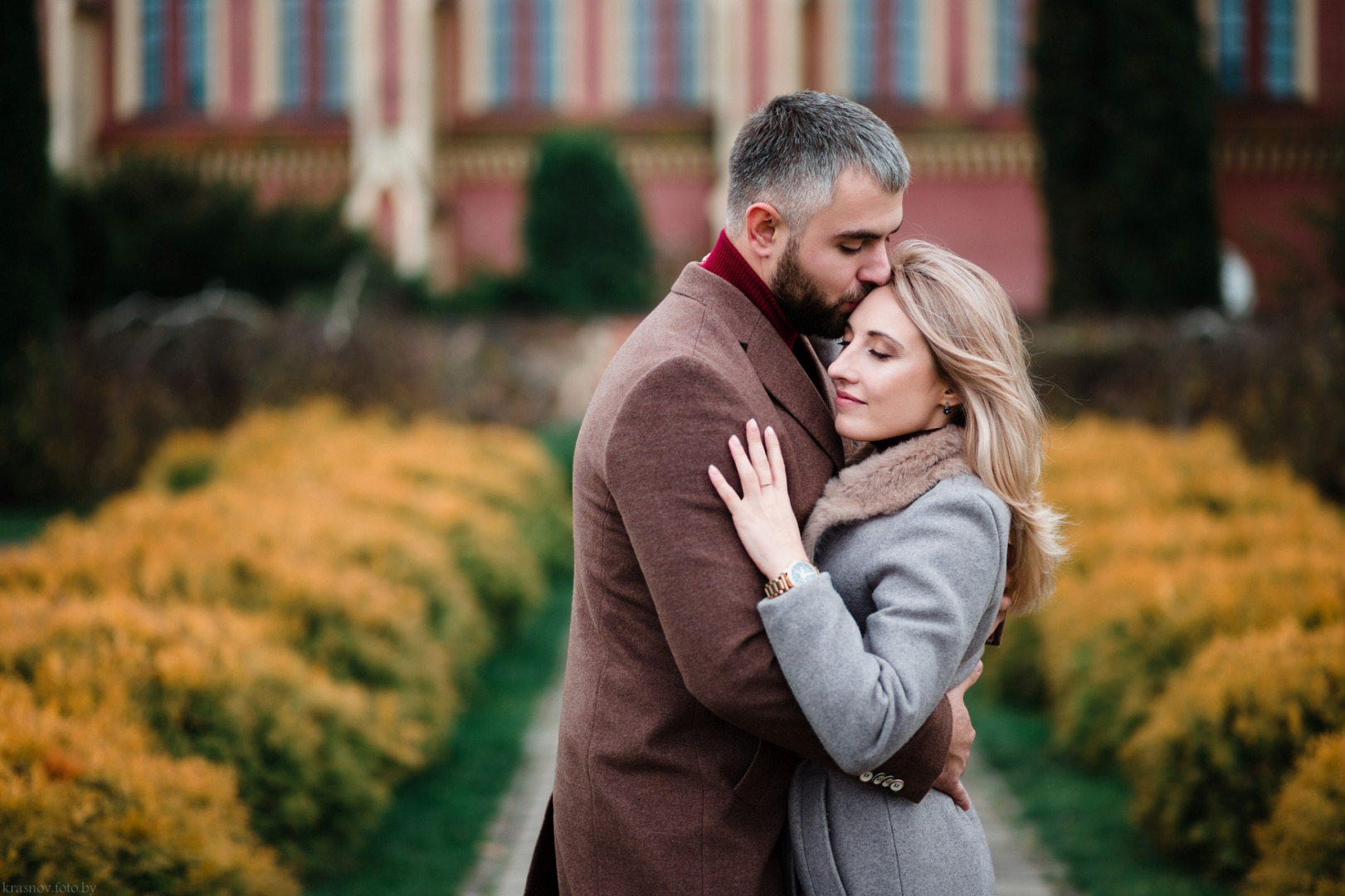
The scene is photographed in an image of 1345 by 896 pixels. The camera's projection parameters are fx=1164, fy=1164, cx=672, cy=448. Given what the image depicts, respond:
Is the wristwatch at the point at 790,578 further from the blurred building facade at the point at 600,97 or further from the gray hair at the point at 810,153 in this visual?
the blurred building facade at the point at 600,97

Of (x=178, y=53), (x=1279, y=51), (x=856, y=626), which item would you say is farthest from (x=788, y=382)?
(x=178, y=53)

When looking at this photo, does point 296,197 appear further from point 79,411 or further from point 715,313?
point 715,313

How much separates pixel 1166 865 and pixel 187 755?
3347 mm

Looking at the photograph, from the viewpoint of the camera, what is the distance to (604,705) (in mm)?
1878

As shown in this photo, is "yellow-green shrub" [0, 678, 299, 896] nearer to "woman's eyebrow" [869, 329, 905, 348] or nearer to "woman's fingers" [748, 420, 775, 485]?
"woman's fingers" [748, 420, 775, 485]

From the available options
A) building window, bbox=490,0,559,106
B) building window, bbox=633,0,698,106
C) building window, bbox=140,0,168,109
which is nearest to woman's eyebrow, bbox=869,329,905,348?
building window, bbox=633,0,698,106

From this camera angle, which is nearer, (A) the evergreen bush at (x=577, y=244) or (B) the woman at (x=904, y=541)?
(B) the woman at (x=904, y=541)

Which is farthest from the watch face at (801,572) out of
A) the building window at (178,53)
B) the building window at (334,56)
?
the building window at (178,53)

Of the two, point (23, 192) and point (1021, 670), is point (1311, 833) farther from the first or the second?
point (23, 192)

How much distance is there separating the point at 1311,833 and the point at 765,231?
95.5 inches

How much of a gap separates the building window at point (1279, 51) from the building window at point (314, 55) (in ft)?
65.5

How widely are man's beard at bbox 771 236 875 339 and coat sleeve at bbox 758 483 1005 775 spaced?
0.34 meters

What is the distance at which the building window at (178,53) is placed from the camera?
2595 cm

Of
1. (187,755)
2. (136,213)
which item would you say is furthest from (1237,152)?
(187,755)
